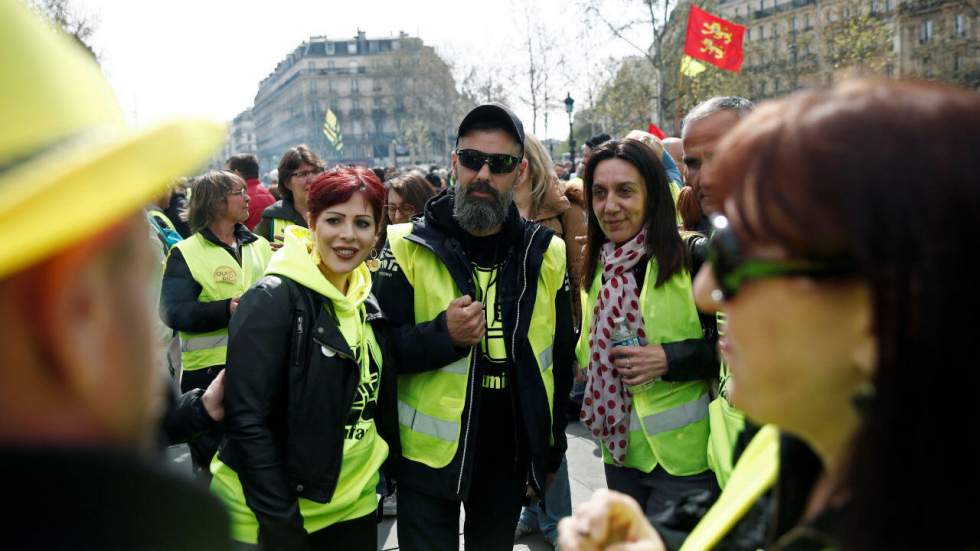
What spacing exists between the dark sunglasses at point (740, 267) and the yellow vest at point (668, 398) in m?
1.92

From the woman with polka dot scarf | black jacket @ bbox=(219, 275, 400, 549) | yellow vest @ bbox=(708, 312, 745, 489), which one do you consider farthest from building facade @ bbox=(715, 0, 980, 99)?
black jacket @ bbox=(219, 275, 400, 549)

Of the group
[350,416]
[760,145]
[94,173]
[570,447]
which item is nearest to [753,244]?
[760,145]

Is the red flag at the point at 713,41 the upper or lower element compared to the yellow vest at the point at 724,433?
upper

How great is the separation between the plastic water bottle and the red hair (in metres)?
1.09

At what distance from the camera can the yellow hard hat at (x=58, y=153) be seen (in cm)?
54

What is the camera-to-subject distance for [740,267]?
40.9 inches

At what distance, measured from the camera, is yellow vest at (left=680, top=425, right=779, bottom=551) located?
1.27 m

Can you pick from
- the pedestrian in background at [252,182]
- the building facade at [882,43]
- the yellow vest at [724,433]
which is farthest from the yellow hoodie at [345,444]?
the building facade at [882,43]

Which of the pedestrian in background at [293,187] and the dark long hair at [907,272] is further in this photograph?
the pedestrian in background at [293,187]

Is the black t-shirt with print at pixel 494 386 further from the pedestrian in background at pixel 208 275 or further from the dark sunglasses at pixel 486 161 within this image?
the pedestrian in background at pixel 208 275

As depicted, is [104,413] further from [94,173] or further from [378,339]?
[378,339]

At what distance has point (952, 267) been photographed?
0.82 m

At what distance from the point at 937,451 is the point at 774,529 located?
1.19ft

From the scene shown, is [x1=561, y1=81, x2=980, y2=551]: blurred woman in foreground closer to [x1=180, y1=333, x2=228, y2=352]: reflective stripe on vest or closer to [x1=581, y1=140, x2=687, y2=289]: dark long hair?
[x1=581, y1=140, x2=687, y2=289]: dark long hair
